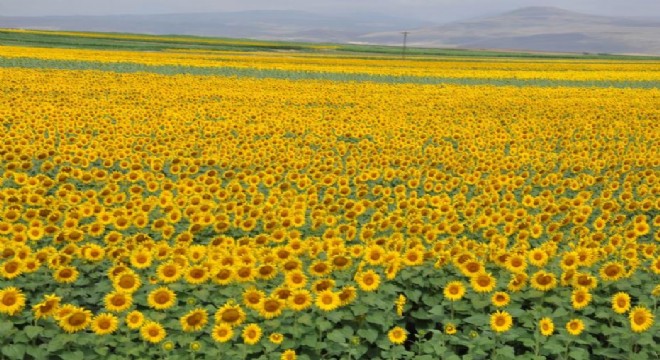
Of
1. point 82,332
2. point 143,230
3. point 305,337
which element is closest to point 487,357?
point 305,337

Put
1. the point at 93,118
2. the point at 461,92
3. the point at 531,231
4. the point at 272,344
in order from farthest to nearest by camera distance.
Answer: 1. the point at 461,92
2. the point at 93,118
3. the point at 531,231
4. the point at 272,344

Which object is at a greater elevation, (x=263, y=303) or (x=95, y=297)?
(x=263, y=303)

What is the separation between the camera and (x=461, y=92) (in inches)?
1132

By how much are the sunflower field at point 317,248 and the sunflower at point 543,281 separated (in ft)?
0.05

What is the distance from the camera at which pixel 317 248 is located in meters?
6.88

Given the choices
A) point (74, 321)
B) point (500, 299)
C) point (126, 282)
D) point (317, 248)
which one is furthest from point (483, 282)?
point (74, 321)

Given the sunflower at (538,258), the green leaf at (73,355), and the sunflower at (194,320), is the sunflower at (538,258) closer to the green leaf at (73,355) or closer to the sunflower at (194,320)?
the sunflower at (194,320)

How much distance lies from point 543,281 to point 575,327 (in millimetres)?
771

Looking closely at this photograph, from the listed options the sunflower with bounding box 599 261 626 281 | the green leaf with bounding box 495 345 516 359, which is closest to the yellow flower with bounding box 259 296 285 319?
the green leaf with bounding box 495 345 516 359

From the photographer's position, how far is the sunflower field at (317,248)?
17.8 feet

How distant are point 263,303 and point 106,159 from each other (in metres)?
7.10

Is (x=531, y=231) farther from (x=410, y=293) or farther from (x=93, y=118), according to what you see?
(x=93, y=118)

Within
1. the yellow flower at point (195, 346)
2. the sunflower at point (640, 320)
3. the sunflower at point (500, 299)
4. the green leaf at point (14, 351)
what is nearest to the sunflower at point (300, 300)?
the yellow flower at point (195, 346)

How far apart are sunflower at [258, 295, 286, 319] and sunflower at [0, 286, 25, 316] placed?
2.19 meters
